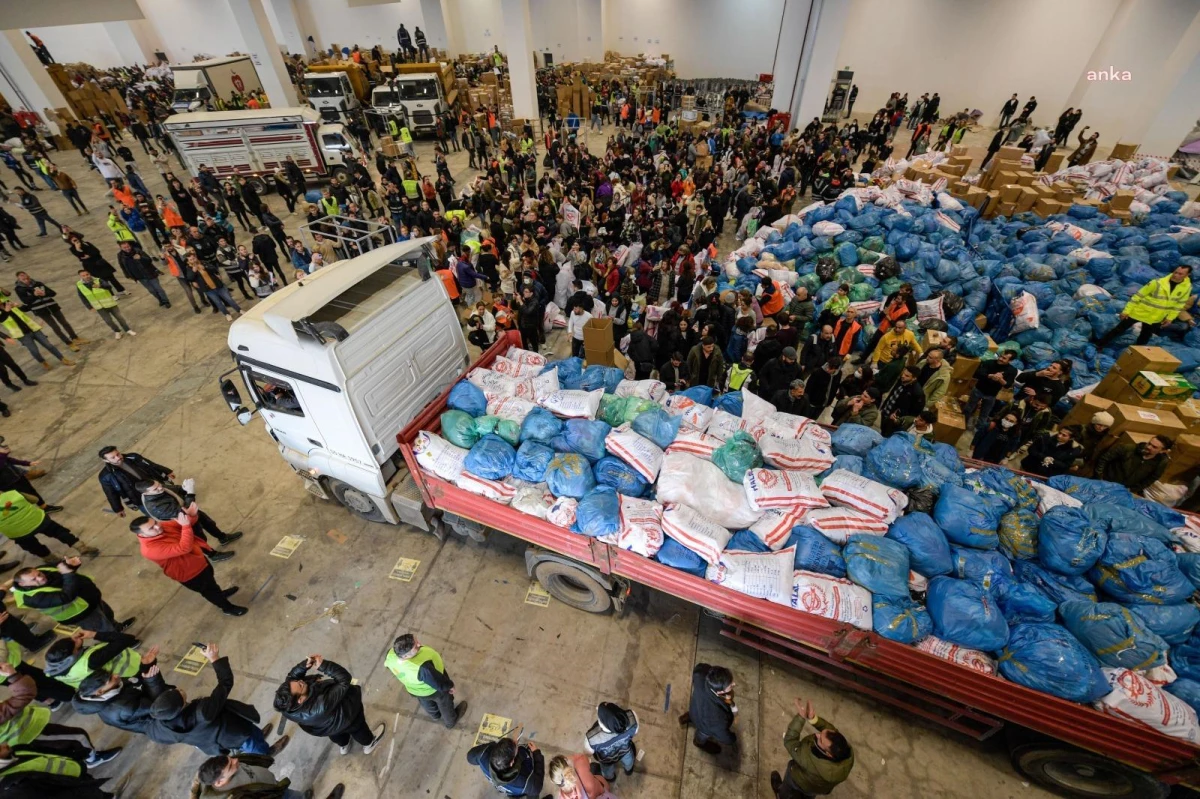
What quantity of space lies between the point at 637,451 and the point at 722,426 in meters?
1.01

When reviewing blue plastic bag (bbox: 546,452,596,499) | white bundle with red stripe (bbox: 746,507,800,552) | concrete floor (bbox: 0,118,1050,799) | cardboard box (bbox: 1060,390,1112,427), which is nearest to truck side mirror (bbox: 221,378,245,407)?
concrete floor (bbox: 0,118,1050,799)

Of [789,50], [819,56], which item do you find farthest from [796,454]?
[789,50]

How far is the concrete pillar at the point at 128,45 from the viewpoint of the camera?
29453 mm

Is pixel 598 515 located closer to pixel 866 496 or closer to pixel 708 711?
pixel 708 711

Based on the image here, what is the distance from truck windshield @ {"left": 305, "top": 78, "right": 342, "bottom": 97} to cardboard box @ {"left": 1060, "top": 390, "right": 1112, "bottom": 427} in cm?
2358

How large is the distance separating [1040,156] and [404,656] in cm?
2078

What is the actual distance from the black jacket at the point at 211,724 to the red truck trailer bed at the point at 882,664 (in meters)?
2.10

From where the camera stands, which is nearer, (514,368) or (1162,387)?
(1162,387)

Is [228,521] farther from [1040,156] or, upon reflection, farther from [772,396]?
[1040,156]

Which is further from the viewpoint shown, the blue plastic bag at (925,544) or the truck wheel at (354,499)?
the truck wheel at (354,499)

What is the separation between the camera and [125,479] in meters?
5.08

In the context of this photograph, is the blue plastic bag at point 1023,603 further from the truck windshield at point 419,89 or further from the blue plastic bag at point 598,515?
the truck windshield at point 419,89

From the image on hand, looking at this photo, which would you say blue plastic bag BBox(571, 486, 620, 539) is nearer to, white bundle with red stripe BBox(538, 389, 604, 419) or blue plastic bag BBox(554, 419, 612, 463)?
blue plastic bag BBox(554, 419, 612, 463)

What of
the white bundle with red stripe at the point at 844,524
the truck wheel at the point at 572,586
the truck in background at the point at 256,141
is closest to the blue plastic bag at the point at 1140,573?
the white bundle with red stripe at the point at 844,524
